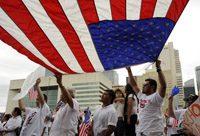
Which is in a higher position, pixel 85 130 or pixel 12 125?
pixel 85 130

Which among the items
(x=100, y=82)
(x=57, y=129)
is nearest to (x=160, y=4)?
(x=57, y=129)

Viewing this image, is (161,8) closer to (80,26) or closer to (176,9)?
(176,9)

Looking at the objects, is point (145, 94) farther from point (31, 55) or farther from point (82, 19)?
point (31, 55)

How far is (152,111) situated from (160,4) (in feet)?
5.43

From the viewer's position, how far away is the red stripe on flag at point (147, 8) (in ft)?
7.90

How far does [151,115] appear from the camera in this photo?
2758mm

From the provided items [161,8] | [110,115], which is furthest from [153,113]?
[161,8]

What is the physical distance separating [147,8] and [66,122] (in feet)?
7.28

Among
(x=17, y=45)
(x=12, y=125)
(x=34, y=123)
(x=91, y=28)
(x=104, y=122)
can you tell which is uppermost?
(x=91, y=28)

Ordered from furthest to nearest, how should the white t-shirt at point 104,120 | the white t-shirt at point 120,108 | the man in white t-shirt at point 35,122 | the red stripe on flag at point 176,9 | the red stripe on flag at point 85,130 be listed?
the white t-shirt at point 120,108, the man in white t-shirt at point 35,122, the red stripe on flag at point 85,130, the white t-shirt at point 104,120, the red stripe on flag at point 176,9

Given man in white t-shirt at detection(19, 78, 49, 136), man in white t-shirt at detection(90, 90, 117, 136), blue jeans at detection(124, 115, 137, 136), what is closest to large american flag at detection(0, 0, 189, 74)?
man in white t-shirt at detection(90, 90, 117, 136)

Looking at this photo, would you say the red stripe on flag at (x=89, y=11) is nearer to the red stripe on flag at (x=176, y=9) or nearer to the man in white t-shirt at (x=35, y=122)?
the red stripe on flag at (x=176, y=9)

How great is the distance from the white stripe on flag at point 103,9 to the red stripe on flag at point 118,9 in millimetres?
59

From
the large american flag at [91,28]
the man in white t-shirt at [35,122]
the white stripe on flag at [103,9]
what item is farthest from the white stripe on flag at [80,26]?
the man in white t-shirt at [35,122]
